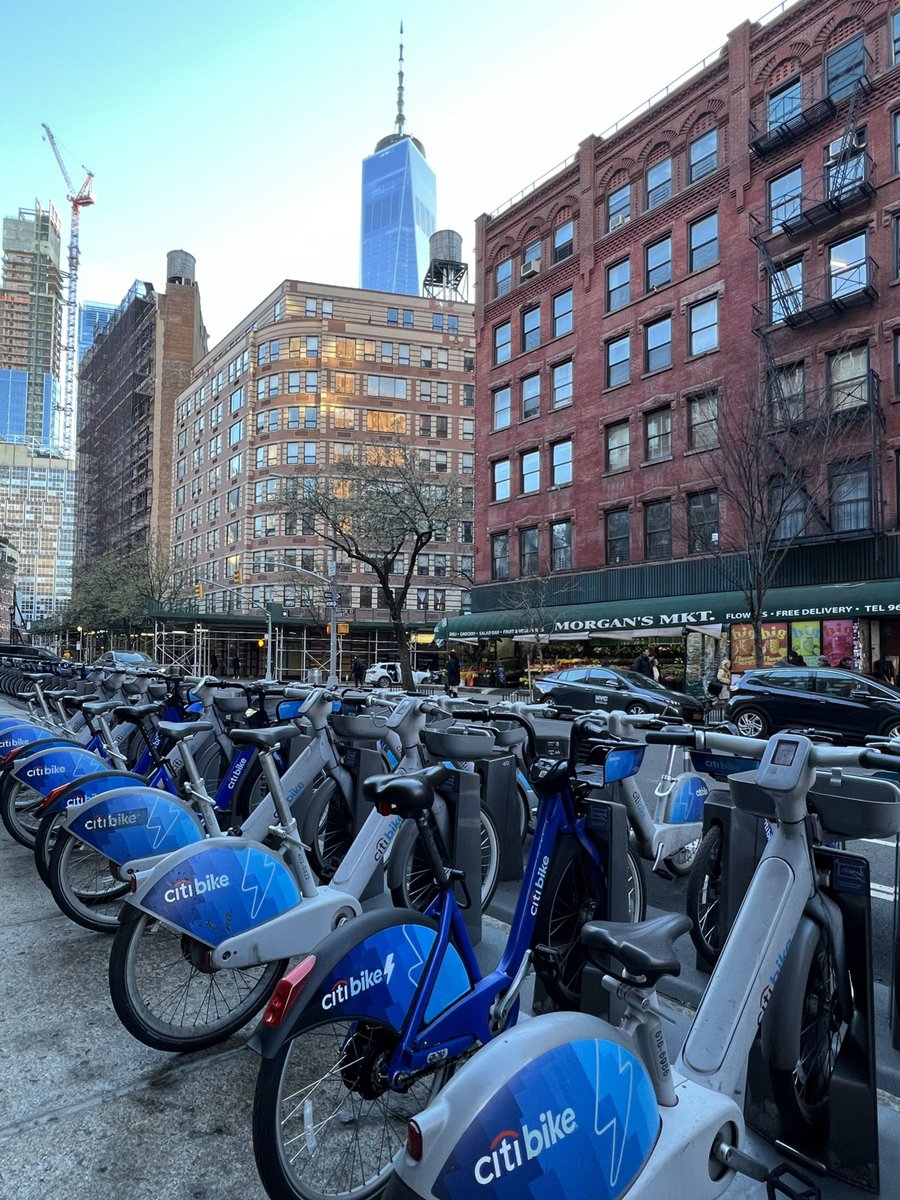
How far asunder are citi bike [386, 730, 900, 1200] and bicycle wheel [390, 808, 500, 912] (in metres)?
1.32

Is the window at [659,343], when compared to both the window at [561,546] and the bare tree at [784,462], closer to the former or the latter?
the bare tree at [784,462]

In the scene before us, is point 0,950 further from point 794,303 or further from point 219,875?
point 794,303

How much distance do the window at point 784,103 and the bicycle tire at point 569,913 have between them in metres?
30.9

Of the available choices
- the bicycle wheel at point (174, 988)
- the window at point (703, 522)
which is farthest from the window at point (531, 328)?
the bicycle wheel at point (174, 988)

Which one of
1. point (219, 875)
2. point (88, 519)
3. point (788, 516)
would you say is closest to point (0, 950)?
point (219, 875)

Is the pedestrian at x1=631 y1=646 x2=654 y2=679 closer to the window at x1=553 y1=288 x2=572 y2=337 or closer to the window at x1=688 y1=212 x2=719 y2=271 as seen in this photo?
the window at x1=688 y1=212 x2=719 y2=271

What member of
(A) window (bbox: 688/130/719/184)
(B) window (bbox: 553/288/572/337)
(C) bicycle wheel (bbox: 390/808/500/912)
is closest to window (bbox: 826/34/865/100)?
→ (A) window (bbox: 688/130/719/184)

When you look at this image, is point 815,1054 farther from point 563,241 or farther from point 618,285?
point 563,241

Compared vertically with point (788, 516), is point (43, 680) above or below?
below

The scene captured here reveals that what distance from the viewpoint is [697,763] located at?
135 inches

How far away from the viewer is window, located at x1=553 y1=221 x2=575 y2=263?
35.1 m

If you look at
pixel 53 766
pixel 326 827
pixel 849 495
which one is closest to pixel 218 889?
pixel 326 827

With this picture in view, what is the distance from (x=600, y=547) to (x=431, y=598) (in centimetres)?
3184

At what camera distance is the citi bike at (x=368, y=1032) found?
2154mm
